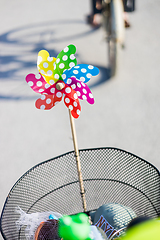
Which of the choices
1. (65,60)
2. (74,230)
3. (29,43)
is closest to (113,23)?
(29,43)

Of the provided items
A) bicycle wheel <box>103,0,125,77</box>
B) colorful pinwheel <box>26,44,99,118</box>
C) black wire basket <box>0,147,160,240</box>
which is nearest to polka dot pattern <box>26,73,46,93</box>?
colorful pinwheel <box>26,44,99,118</box>

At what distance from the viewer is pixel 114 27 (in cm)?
180

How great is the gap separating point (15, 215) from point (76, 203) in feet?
1.09

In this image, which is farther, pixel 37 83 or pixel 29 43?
pixel 29 43

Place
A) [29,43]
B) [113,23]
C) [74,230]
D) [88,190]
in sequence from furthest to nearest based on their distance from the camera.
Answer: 1. [29,43]
2. [113,23]
3. [88,190]
4. [74,230]

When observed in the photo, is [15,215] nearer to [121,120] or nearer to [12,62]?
[121,120]

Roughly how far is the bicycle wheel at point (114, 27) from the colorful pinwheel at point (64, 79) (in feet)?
3.39

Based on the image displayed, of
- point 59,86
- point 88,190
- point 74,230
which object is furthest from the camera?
point 88,190

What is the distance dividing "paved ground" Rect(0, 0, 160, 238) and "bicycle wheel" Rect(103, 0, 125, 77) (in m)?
0.13

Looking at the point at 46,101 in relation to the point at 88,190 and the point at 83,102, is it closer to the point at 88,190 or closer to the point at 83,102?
the point at 88,190

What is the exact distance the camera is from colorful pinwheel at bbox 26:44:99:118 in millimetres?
870

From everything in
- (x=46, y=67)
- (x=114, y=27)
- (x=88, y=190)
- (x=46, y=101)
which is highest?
(x=114, y=27)

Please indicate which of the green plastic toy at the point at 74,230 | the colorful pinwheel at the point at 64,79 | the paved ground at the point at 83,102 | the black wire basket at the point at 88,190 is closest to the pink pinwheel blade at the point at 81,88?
the colorful pinwheel at the point at 64,79

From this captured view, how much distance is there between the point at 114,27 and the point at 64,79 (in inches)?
42.7
